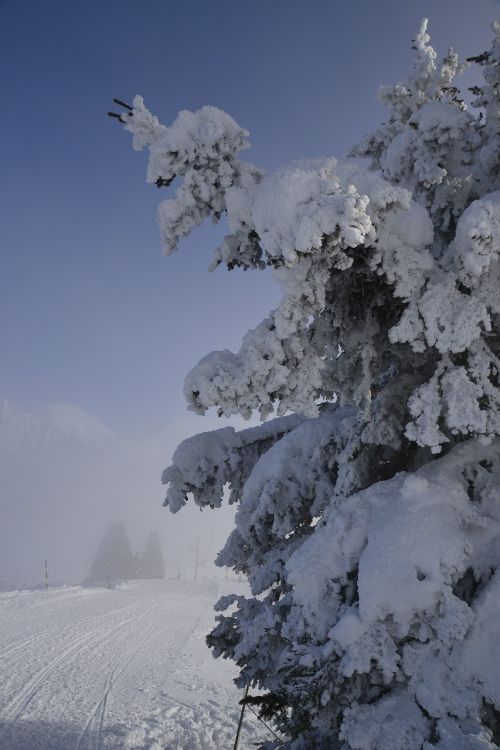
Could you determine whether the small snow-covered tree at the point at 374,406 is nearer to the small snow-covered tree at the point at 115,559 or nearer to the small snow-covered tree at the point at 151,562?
the small snow-covered tree at the point at 115,559

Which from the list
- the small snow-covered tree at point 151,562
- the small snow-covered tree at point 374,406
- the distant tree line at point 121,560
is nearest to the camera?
the small snow-covered tree at point 374,406

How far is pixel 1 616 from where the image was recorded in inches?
689

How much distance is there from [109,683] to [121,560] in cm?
4776

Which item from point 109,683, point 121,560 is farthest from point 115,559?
point 109,683

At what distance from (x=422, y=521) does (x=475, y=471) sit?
103 cm

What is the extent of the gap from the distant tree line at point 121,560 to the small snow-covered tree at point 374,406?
5494cm

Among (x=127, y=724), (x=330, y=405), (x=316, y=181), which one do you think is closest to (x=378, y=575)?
(x=316, y=181)

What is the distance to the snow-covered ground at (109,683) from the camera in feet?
30.2

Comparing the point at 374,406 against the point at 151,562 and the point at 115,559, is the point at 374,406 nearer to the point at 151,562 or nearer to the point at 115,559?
the point at 115,559

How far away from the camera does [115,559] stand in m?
55.4

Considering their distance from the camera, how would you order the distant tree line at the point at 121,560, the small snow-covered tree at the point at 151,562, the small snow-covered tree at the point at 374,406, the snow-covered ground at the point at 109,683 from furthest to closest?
the small snow-covered tree at the point at 151,562, the distant tree line at the point at 121,560, the snow-covered ground at the point at 109,683, the small snow-covered tree at the point at 374,406

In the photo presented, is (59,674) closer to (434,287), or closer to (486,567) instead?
(486,567)

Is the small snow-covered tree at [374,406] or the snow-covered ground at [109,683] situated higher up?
the small snow-covered tree at [374,406]

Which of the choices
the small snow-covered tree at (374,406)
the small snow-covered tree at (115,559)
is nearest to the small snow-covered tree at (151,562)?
the small snow-covered tree at (115,559)
